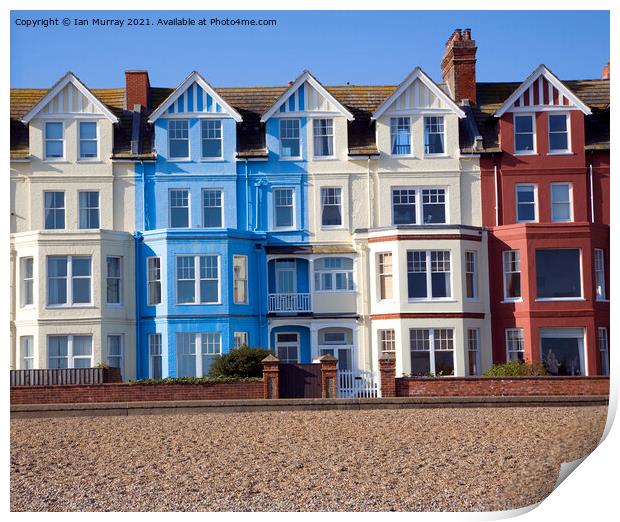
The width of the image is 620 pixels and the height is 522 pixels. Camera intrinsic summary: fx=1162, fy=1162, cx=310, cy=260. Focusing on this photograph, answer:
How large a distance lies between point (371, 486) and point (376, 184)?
37.2ft

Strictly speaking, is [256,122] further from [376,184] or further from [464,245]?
[464,245]

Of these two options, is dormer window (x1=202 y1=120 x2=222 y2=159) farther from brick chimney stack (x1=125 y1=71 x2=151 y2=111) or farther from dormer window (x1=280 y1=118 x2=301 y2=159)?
brick chimney stack (x1=125 y1=71 x2=151 y2=111)

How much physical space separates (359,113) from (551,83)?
4.58 metres

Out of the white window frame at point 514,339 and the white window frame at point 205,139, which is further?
the white window frame at point 514,339

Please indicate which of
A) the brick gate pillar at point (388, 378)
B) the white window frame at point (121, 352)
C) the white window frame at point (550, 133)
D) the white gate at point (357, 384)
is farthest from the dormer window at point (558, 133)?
the white window frame at point (121, 352)

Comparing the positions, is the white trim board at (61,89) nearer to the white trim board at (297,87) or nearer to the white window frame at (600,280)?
the white trim board at (297,87)

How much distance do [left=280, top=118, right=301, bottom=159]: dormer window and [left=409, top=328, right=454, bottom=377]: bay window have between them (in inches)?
211

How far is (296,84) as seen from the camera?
940 inches

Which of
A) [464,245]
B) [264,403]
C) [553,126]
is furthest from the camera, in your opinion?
[464,245]

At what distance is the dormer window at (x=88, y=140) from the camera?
2330cm

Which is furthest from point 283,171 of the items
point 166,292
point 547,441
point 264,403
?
point 547,441

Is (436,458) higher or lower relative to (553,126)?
lower

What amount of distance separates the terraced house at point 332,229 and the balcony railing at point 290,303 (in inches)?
1.7

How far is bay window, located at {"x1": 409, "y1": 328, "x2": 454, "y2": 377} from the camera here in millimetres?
27391
